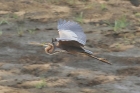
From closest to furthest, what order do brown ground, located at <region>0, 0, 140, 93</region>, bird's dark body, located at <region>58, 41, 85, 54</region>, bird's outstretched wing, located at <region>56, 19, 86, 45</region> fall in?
bird's outstretched wing, located at <region>56, 19, 86, 45</region> < bird's dark body, located at <region>58, 41, 85, 54</region> < brown ground, located at <region>0, 0, 140, 93</region>

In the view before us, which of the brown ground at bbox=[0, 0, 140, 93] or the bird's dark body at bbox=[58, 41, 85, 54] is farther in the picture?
the brown ground at bbox=[0, 0, 140, 93]

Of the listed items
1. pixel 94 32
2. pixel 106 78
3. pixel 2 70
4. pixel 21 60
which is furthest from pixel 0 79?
pixel 94 32

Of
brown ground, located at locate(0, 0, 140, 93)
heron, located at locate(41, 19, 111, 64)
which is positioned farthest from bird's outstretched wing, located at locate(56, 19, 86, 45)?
brown ground, located at locate(0, 0, 140, 93)

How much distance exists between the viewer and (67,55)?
6.85m

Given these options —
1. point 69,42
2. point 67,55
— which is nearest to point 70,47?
point 69,42

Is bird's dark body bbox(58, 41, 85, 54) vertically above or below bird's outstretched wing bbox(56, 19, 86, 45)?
below

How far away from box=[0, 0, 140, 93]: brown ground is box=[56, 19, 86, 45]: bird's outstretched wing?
907 mm

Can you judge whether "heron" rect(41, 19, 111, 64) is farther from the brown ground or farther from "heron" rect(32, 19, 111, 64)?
the brown ground

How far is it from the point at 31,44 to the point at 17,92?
1996 mm

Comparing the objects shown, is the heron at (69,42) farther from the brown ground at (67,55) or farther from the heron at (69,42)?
the brown ground at (67,55)

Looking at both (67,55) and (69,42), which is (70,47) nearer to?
(69,42)

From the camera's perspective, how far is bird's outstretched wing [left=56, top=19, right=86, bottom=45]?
4512 millimetres

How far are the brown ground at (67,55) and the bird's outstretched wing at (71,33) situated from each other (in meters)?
0.91

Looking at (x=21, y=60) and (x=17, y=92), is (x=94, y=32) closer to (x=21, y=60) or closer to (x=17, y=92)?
(x=21, y=60)
